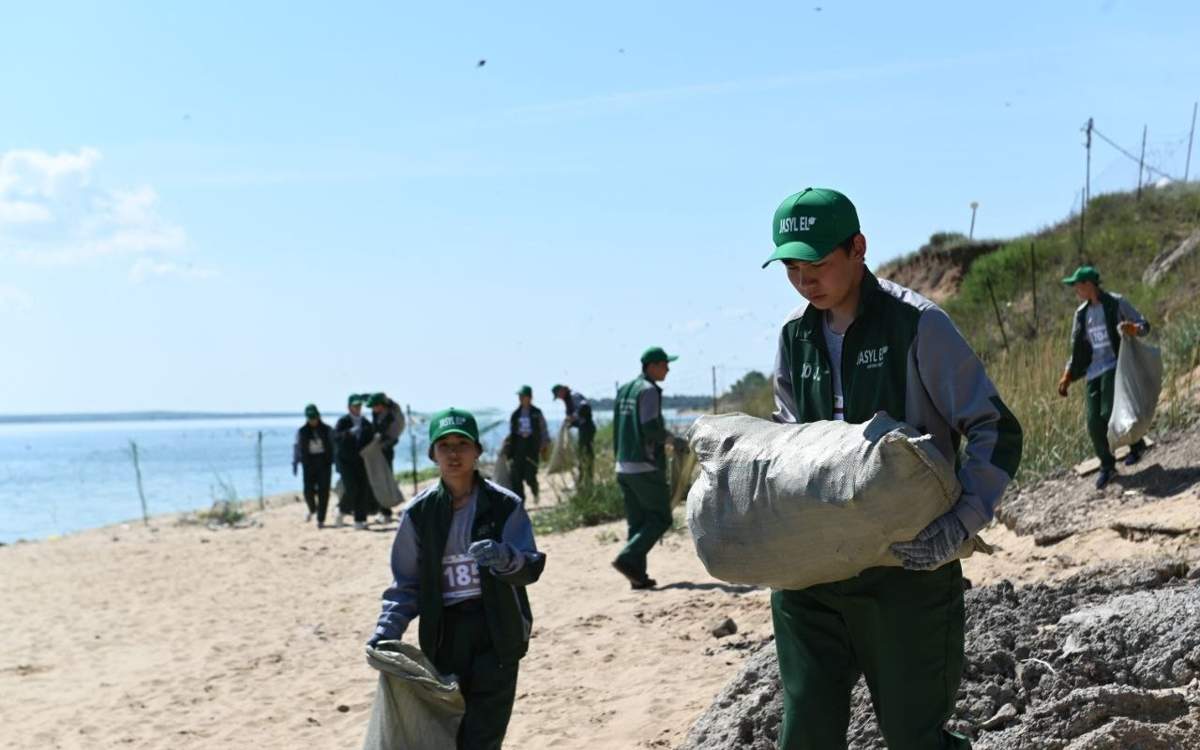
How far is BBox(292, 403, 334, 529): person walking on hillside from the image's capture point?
17.4m

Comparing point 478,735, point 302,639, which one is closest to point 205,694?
point 302,639

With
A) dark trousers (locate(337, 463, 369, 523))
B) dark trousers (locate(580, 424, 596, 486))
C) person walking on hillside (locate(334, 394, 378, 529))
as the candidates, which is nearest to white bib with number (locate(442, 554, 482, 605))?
dark trousers (locate(580, 424, 596, 486))

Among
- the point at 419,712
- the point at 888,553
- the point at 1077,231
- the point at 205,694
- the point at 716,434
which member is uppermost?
the point at 1077,231

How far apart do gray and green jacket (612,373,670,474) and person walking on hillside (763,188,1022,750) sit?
5.94 m

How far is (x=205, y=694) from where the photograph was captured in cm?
788

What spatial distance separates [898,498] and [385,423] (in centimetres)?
1461

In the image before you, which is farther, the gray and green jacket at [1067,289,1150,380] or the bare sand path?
the gray and green jacket at [1067,289,1150,380]

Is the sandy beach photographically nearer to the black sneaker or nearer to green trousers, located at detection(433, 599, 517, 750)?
the black sneaker

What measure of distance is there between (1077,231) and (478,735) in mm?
24068

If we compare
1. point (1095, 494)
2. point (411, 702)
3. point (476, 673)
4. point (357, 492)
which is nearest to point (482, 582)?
point (476, 673)

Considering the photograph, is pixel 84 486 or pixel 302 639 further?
pixel 84 486

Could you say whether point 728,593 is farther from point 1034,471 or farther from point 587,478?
point 587,478

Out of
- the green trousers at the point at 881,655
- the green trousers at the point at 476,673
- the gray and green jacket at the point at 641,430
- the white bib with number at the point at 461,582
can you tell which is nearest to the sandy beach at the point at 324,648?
the gray and green jacket at the point at 641,430

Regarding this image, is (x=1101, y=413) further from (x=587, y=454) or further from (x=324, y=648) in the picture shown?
(x=587, y=454)
